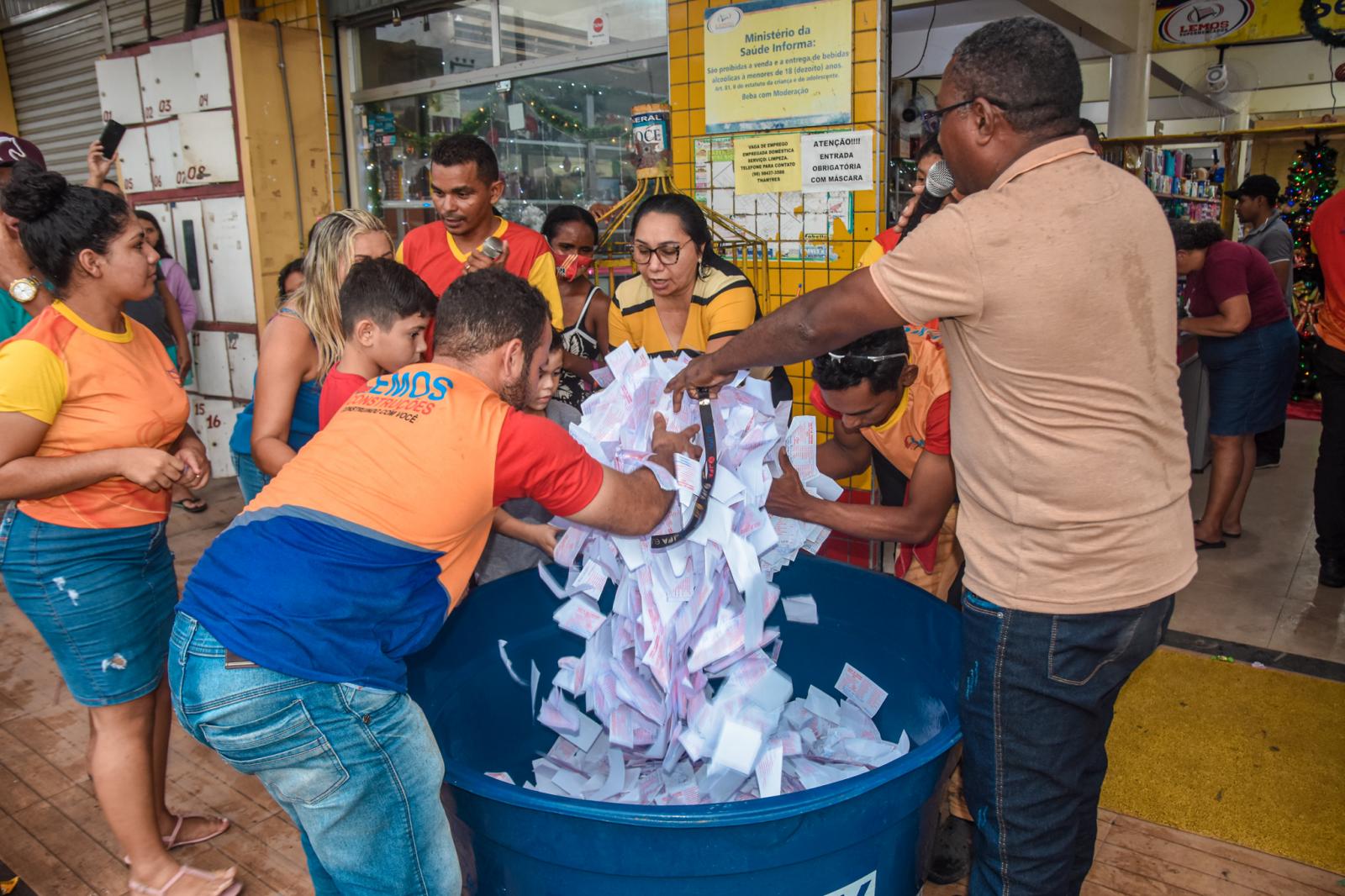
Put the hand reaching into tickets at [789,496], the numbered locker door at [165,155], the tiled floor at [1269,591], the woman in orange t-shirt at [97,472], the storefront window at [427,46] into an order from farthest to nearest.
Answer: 1. the numbered locker door at [165,155]
2. the storefront window at [427,46]
3. the tiled floor at [1269,591]
4. the hand reaching into tickets at [789,496]
5. the woman in orange t-shirt at [97,472]

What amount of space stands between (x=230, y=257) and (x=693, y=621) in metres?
4.86

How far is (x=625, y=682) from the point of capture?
6.70 ft

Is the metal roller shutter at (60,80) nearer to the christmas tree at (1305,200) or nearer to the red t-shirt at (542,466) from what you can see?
the red t-shirt at (542,466)

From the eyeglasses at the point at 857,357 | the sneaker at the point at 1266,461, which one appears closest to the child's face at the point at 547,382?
the eyeglasses at the point at 857,357

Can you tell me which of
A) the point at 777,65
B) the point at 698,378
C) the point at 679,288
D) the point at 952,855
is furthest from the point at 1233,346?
the point at 698,378

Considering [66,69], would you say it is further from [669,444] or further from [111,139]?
[669,444]

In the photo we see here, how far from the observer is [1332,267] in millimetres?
3984

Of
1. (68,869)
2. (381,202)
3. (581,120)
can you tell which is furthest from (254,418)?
(381,202)

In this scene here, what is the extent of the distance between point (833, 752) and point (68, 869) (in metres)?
2.08

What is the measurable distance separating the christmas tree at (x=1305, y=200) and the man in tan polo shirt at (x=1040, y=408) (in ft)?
25.0

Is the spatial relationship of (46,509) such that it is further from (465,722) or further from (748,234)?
(748,234)

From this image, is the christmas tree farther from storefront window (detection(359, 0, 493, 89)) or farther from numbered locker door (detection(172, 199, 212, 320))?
numbered locker door (detection(172, 199, 212, 320))

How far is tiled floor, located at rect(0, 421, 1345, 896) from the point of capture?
2.31 m

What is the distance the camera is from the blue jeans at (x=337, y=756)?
1.46m
